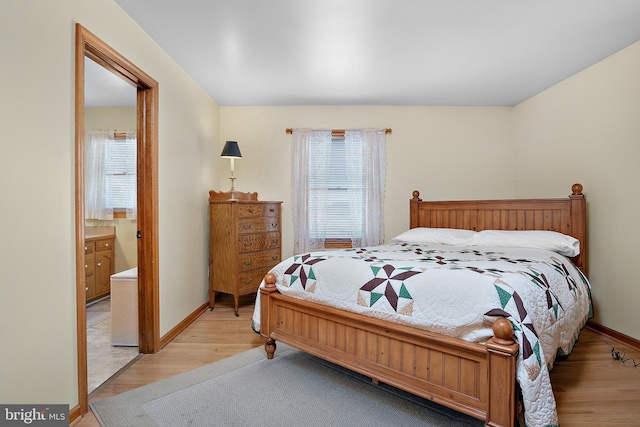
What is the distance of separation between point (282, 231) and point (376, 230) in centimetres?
115

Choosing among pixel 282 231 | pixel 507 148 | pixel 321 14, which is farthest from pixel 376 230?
pixel 321 14

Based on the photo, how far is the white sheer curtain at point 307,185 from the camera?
420 cm

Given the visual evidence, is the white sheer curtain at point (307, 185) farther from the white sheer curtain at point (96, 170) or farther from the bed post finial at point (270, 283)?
the white sheer curtain at point (96, 170)

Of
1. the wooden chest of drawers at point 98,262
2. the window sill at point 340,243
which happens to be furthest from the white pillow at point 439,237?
the wooden chest of drawers at point 98,262

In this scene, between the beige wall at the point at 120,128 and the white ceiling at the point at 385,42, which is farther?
the beige wall at the point at 120,128

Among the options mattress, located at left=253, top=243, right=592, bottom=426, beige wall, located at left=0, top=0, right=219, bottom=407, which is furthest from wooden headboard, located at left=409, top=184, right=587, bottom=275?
beige wall, located at left=0, top=0, right=219, bottom=407

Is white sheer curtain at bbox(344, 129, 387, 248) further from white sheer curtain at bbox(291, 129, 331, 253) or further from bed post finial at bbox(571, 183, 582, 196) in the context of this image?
bed post finial at bbox(571, 183, 582, 196)

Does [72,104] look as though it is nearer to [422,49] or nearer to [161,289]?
[161,289]

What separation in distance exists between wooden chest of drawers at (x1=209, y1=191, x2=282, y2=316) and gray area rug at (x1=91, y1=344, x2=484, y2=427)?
1275 mm

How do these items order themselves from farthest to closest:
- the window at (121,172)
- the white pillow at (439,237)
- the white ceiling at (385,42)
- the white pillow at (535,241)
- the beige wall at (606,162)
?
the window at (121,172) → the white pillow at (439,237) → the white pillow at (535,241) → the beige wall at (606,162) → the white ceiling at (385,42)

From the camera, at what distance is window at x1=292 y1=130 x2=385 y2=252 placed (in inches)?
165

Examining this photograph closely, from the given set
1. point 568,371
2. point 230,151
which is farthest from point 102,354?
point 568,371

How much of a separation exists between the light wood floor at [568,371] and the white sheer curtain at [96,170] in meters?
2.19

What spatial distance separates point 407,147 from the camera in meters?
4.25
